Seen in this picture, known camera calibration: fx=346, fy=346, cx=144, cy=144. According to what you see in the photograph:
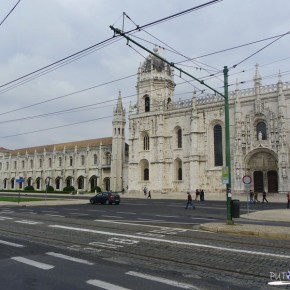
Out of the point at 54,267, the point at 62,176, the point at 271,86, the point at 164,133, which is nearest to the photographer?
the point at 54,267

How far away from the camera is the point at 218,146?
5203cm

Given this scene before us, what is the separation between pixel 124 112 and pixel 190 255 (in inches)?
2425

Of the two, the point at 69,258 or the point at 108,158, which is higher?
the point at 108,158

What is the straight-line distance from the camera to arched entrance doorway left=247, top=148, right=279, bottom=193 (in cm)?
4694

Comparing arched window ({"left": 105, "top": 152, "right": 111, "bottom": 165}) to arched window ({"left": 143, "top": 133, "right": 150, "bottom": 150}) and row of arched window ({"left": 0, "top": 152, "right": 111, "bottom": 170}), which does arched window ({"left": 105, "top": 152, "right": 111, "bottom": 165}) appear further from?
arched window ({"left": 143, "top": 133, "right": 150, "bottom": 150})

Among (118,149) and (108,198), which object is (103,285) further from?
(118,149)

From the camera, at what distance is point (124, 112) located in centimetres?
6900

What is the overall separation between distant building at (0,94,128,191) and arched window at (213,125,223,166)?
19.8 metres

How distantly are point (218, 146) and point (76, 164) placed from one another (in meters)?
34.4

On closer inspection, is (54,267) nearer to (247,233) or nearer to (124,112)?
(247,233)

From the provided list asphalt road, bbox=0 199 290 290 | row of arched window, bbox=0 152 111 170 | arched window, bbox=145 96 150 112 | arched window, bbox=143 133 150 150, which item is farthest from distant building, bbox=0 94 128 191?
asphalt road, bbox=0 199 290 290

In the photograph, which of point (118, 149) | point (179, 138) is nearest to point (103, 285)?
point (179, 138)

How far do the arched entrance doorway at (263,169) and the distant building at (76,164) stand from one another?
25.4 metres

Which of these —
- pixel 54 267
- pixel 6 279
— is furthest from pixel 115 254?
pixel 6 279
